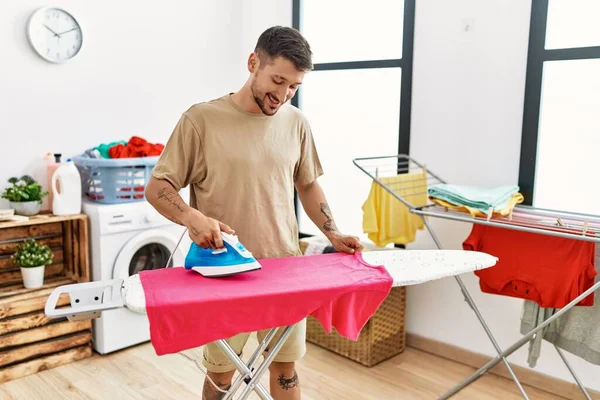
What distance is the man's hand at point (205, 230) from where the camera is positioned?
147 centimetres

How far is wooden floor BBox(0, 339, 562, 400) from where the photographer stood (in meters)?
2.59

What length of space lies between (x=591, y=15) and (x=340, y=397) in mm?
1994

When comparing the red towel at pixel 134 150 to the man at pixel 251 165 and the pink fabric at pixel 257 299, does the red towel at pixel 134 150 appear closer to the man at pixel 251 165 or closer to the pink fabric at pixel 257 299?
the man at pixel 251 165

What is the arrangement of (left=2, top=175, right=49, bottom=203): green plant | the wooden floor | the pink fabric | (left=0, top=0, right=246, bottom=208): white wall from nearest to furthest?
the pink fabric < the wooden floor < (left=2, top=175, right=49, bottom=203): green plant < (left=0, top=0, right=246, bottom=208): white wall

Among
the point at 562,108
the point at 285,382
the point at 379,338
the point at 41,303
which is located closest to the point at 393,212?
the point at 379,338

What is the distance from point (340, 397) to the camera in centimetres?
258

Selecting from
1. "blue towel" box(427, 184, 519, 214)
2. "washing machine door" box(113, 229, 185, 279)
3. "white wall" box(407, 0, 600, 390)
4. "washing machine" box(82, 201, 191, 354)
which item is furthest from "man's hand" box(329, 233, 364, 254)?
"washing machine door" box(113, 229, 185, 279)

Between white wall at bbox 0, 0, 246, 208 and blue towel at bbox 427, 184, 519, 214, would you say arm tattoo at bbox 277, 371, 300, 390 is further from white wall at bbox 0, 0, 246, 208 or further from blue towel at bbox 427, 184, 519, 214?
white wall at bbox 0, 0, 246, 208

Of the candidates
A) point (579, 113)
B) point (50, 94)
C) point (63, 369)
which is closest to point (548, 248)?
point (579, 113)

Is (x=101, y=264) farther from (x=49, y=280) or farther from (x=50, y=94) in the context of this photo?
(x=50, y=94)

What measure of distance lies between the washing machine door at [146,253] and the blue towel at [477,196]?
5.00 ft

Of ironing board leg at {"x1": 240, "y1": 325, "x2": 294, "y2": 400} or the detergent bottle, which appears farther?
the detergent bottle

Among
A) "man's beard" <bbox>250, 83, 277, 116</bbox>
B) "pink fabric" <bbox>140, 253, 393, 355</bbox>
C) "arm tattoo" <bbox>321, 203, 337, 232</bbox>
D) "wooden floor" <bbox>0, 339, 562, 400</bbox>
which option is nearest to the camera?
"pink fabric" <bbox>140, 253, 393, 355</bbox>

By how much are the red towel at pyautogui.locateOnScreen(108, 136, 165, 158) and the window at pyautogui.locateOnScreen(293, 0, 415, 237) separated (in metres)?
1.07
